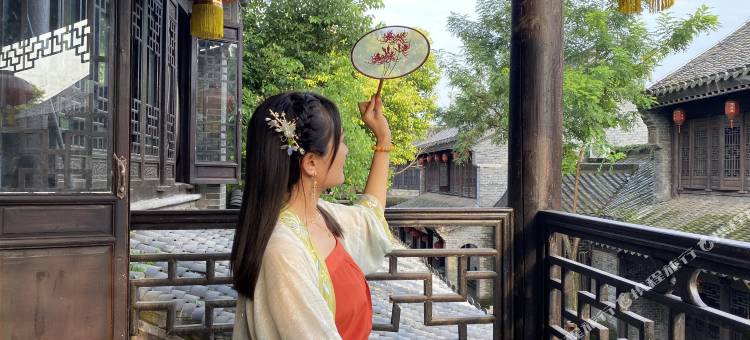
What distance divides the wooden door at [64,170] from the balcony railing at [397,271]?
0.34 ft

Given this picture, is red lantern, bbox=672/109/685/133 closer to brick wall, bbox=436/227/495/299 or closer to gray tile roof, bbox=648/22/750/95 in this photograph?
gray tile roof, bbox=648/22/750/95

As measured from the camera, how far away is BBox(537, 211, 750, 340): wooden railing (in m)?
1.26

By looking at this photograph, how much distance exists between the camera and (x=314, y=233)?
1231mm

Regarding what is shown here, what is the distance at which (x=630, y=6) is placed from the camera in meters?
2.26

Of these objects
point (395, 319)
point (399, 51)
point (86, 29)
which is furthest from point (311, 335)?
point (86, 29)

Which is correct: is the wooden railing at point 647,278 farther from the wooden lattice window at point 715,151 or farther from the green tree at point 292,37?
the green tree at point 292,37

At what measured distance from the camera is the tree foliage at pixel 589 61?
912cm

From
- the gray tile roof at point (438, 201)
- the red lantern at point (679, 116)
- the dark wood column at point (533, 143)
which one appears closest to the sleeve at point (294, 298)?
the dark wood column at point (533, 143)

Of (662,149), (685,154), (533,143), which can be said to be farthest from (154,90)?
(685,154)

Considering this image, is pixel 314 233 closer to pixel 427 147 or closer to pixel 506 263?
pixel 506 263

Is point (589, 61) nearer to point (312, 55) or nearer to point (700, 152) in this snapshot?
point (700, 152)

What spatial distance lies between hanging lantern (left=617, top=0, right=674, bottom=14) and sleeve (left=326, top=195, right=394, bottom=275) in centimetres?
136

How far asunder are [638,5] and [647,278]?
1.15 meters

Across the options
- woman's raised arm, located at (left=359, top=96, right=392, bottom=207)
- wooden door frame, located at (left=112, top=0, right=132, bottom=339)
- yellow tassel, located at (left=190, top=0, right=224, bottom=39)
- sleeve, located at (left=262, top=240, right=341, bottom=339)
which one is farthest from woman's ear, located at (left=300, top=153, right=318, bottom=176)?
yellow tassel, located at (left=190, top=0, right=224, bottom=39)
